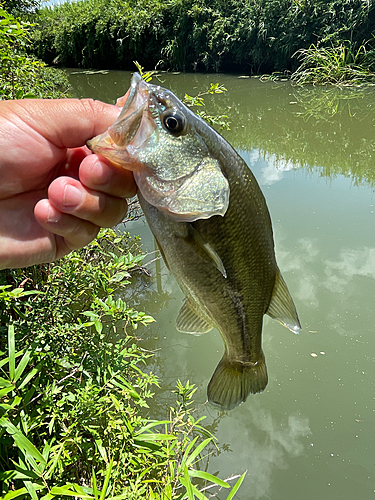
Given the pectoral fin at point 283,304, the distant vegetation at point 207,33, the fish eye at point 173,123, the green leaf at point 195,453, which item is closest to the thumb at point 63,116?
the fish eye at point 173,123

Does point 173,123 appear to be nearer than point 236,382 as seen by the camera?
Yes

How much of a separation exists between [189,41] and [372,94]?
11.1 metres

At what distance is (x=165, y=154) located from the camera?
1.17m

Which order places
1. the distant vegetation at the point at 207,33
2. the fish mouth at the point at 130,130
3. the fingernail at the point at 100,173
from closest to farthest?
the fish mouth at the point at 130,130 → the fingernail at the point at 100,173 → the distant vegetation at the point at 207,33

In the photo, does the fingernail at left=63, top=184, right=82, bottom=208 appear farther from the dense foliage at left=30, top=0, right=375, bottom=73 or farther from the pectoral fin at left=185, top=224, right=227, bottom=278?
the dense foliage at left=30, top=0, right=375, bottom=73

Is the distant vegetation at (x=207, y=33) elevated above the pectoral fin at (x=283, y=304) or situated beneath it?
elevated above

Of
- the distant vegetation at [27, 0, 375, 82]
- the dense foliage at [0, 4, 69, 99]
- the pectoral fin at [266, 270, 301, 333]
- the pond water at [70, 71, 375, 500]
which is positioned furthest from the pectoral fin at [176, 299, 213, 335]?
the distant vegetation at [27, 0, 375, 82]

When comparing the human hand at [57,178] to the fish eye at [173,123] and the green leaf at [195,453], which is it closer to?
the fish eye at [173,123]

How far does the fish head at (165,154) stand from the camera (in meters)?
1.14

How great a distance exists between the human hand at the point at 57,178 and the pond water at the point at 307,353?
1.86 m

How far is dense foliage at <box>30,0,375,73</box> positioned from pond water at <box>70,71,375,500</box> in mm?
11496

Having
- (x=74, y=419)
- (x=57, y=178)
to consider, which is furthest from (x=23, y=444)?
(x=57, y=178)

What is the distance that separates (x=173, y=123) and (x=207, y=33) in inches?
767

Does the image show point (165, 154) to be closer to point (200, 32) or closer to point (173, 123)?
point (173, 123)
